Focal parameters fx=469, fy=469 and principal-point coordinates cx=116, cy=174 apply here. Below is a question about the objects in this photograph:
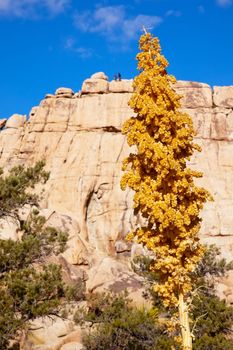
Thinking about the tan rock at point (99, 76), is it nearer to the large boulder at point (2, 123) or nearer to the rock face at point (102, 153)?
the rock face at point (102, 153)

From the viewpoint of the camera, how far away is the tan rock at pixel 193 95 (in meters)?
64.4

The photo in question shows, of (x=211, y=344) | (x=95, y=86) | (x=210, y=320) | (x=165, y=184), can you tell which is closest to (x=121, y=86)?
(x=95, y=86)

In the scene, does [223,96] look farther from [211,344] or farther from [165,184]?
[165,184]

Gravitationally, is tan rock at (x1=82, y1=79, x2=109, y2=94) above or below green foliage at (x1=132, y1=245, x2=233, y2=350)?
above

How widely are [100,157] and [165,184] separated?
51.7 meters

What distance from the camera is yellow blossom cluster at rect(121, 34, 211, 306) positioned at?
11.4m

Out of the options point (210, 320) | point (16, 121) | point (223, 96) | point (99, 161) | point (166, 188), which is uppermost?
point (223, 96)

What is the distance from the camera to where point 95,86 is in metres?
67.1

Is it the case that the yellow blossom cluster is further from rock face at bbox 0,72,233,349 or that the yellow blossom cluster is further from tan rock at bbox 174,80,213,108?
tan rock at bbox 174,80,213,108

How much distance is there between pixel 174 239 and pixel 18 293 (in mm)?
11061

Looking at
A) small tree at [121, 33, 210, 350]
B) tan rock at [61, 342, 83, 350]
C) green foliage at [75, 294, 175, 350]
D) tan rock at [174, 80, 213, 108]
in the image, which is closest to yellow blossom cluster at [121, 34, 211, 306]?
small tree at [121, 33, 210, 350]

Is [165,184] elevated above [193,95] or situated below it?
below

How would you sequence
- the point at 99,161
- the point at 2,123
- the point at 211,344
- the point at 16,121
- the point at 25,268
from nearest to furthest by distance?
the point at 25,268 < the point at 211,344 < the point at 99,161 < the point at 16,121 < the point at 2,123

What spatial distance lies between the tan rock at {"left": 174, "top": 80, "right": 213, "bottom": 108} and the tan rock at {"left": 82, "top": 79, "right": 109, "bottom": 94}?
33.3 ft
